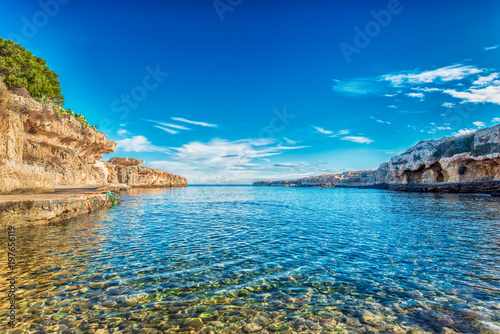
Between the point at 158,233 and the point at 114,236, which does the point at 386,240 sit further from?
the point at 114,236

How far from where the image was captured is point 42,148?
1387 inches

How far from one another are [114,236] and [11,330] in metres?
7.81

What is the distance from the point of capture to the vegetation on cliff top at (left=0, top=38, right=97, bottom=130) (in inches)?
1195

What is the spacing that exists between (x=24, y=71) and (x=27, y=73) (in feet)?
7.82

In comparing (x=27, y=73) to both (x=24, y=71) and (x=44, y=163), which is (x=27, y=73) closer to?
(x=24, y=71)

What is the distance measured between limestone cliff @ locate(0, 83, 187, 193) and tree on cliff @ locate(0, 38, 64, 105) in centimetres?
511

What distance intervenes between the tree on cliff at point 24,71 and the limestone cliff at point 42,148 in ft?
16.8

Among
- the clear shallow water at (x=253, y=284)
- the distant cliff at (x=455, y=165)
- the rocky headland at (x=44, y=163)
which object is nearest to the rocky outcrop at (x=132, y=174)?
the rocky headland at (x=44, y=163)

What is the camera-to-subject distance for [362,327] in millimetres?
4359

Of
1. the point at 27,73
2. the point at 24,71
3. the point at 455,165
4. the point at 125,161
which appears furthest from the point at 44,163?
the point at 455,165

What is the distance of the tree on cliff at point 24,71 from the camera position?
1195 inches

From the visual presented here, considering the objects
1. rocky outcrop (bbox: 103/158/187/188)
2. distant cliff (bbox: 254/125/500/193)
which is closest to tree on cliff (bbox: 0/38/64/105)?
rocky outcrop (bbox: 103/158/187/188)

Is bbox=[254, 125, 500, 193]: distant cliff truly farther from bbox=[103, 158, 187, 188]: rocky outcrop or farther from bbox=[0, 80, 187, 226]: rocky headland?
bbox=[103, 158, 187, 188]: rocky outcrop

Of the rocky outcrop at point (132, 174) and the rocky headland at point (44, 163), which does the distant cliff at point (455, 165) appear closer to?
the rocky headland at point (44, 163)
